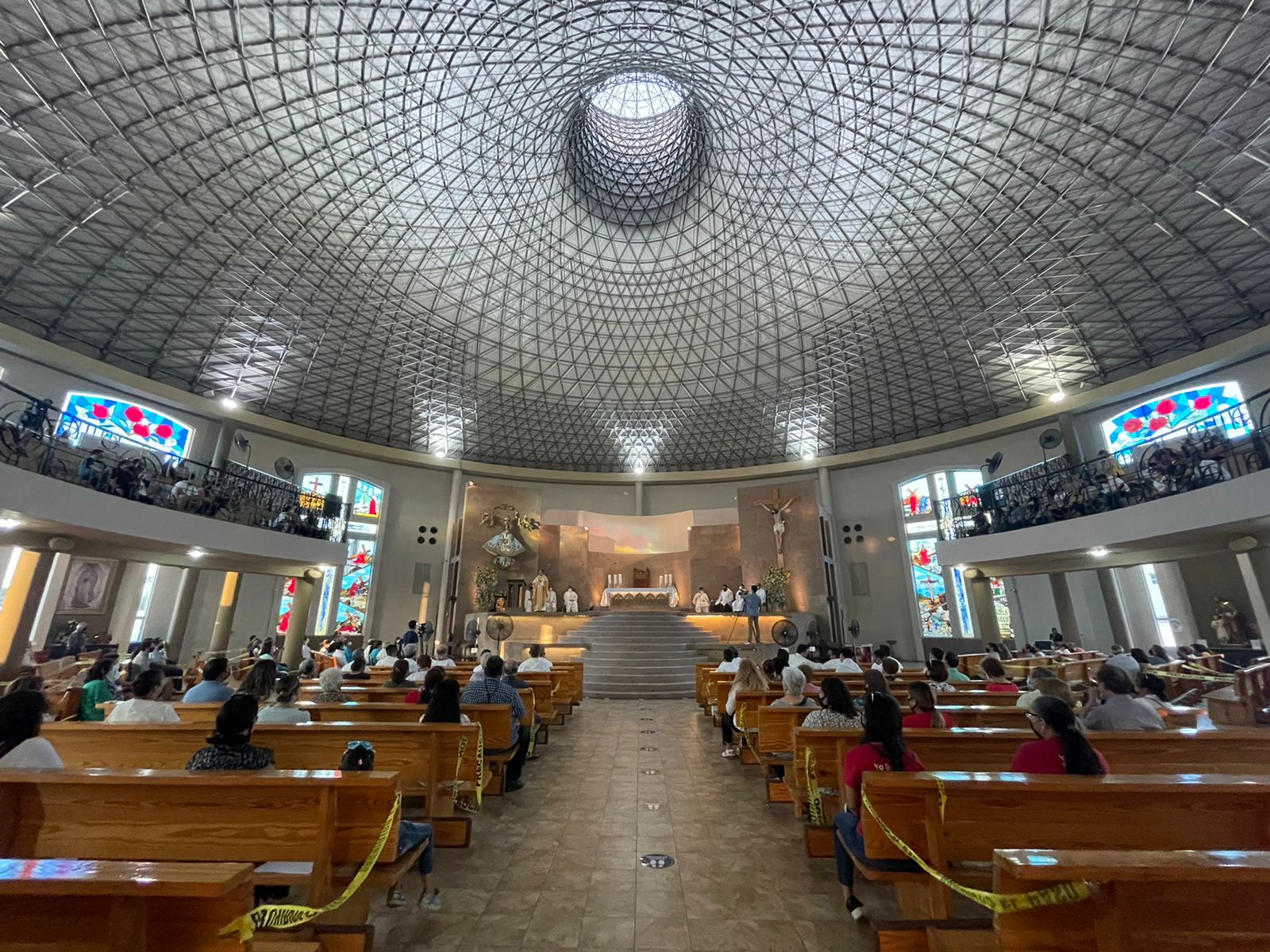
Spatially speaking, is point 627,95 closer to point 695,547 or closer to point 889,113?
point 889,113

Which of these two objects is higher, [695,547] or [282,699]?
[695,547]

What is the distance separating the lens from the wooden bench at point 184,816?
294 cm

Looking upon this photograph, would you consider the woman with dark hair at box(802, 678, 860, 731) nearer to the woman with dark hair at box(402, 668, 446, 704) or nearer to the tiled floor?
the tiled floor

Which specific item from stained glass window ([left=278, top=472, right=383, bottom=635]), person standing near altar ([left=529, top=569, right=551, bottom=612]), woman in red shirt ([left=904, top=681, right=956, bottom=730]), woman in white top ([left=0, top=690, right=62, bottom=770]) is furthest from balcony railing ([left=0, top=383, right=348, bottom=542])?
woman in red shirt ([left=904, top=681, right=956, bottom=730])

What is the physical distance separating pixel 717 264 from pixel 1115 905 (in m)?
27.2

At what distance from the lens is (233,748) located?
3533 mm

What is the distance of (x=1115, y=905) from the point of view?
1.81m

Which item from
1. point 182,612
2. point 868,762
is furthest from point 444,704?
point 182,612

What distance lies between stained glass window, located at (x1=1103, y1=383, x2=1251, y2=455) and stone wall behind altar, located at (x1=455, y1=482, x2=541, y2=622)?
25.1m

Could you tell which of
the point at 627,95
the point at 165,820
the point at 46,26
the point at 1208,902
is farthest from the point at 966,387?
A: the point at 46,26

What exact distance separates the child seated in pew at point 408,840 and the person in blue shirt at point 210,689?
416cm

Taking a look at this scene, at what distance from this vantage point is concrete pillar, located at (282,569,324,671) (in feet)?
68.0

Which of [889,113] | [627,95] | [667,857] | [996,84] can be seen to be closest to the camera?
[667,857]

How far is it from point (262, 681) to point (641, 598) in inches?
874
